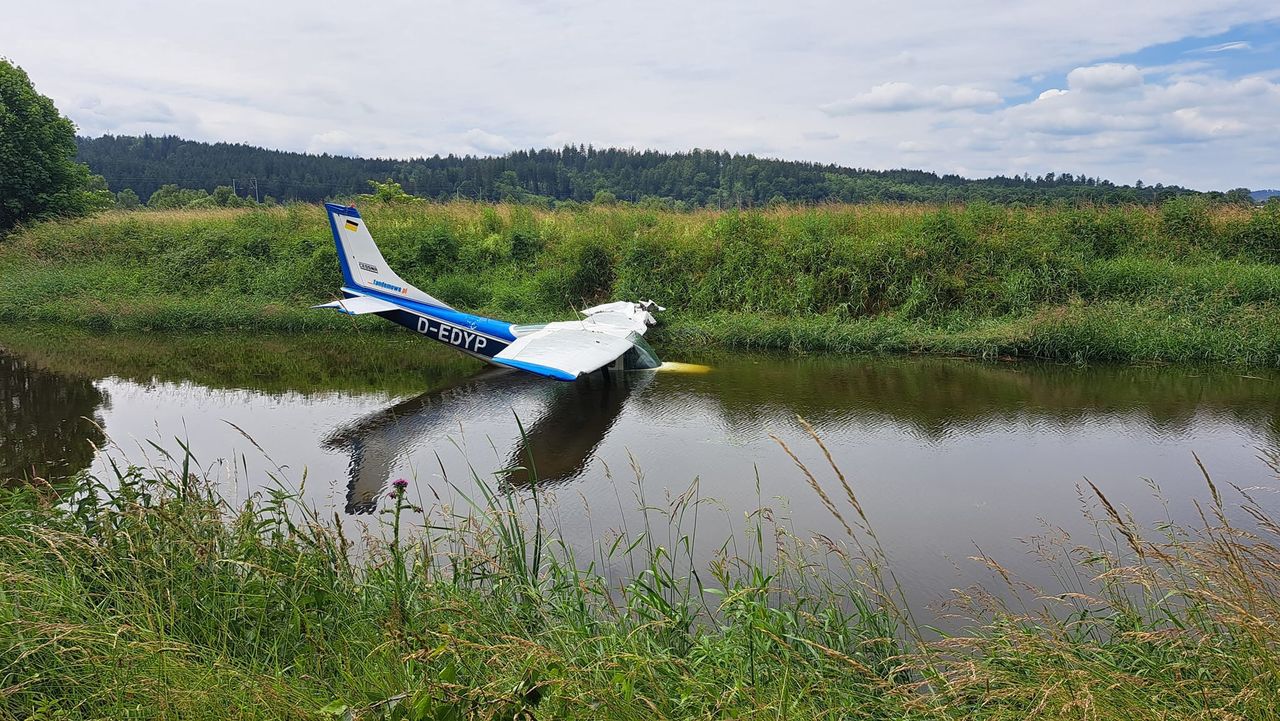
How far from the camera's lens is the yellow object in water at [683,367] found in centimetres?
1292

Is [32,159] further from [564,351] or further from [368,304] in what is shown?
[564,351]

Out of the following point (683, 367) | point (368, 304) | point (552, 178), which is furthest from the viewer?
point (552, 178)

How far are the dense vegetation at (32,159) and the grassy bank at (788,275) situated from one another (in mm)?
5019

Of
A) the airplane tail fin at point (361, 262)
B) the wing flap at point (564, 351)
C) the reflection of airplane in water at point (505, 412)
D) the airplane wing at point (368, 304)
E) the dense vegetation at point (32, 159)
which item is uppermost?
the dense vegetation at point (32, 159)

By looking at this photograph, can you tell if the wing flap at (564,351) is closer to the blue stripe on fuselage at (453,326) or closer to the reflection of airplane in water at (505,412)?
the blue stripe on fuselage at (453,326)

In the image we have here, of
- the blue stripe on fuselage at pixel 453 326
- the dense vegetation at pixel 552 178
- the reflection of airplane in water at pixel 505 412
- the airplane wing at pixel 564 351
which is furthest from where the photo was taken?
the dense vegetation at pixel 552 178

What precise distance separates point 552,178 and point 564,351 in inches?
2335

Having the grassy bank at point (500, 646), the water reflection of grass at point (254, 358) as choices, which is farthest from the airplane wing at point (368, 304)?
the grassy bank at point (500, 646)

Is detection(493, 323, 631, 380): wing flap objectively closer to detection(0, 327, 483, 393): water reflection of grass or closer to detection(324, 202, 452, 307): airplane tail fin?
detection(0, 327, 483, 393): water reflection of grass

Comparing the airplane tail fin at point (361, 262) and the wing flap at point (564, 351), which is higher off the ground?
the airplane tail fin at point (361, 262)

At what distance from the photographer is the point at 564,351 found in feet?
33.9

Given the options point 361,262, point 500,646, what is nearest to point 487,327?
point 361,262

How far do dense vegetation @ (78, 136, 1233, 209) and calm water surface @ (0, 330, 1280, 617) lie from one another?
39.5 ft

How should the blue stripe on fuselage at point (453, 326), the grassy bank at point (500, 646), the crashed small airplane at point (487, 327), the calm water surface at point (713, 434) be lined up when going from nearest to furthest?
1. the grassy bank at point (500, 646)
2. the calm water surface at point (713, 434)
3. the crashed small airplane at point (487, 327)
4. the blue stripe on fuselage at point (453, 326)
